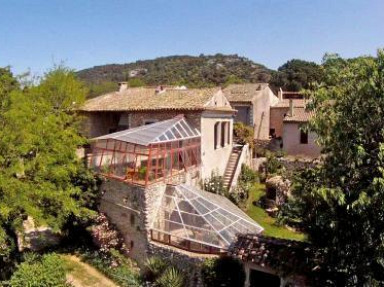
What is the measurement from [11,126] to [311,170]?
A: 13607 mm

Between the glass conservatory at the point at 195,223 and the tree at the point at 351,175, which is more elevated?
the tree at the point at 351,175

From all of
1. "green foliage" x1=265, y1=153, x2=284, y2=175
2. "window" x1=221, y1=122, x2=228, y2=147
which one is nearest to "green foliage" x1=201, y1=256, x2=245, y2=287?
"window" x1=221, y1=122, x2=228, y2=147

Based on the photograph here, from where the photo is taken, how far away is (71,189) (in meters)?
18.6

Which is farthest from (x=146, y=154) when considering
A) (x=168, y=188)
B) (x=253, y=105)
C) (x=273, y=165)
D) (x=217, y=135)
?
(x=253, y=105)

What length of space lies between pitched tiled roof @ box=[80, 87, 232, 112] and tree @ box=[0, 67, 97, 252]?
6.98m

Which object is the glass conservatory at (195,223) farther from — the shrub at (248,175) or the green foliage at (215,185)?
the shrub at (248,175)

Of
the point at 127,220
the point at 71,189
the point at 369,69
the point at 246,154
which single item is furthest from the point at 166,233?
the point at 246,154

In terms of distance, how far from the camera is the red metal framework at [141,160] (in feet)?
62.0

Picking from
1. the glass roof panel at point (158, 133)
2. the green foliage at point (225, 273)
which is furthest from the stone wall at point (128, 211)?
the green foliage at point (225, 273)

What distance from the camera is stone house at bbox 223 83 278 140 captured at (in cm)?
3812

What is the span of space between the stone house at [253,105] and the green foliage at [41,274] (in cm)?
2614

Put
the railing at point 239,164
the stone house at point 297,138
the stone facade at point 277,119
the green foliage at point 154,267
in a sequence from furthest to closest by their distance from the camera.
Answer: the stone facade at point 277,119, the stone house at point 297,138, the railing at point 239,164, the green foliage at point 154,267

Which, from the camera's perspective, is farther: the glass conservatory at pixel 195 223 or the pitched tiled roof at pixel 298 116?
the pitched tiled roof at pixel 298 116

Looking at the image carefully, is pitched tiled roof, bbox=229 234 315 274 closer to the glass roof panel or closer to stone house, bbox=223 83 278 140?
the glass roof panel
